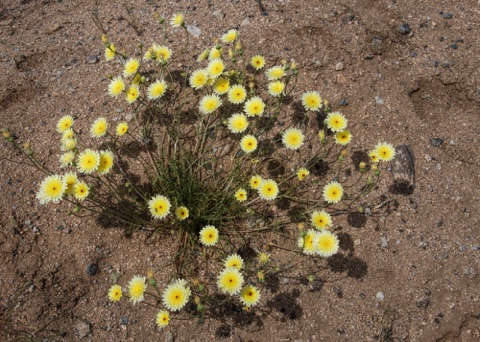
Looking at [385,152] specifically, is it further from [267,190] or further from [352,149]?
[267,190]

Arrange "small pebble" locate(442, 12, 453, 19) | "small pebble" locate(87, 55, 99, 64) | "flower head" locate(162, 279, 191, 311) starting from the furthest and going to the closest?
"small pebble" locate(442, 12, 453, 19) < "small pebble" locate(87, 55, 99, 64) < "flower head" locate(162, 279, 191, 311)

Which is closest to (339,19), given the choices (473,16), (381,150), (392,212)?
(473,16)

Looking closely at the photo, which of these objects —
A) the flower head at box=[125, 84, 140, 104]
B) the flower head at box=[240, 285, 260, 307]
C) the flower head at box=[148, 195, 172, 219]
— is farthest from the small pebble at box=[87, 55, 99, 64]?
the flower head at box=[240, 285, 260, 307]

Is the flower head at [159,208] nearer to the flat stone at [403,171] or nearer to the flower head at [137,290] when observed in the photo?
the flower head at [137,290]

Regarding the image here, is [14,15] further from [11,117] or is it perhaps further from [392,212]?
[392,212]

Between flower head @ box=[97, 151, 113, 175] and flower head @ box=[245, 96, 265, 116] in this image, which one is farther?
flower head @ box=[245, 96, 265, 116]

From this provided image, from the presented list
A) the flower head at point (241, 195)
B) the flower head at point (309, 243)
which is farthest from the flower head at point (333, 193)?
the flower head at point (241, 195)

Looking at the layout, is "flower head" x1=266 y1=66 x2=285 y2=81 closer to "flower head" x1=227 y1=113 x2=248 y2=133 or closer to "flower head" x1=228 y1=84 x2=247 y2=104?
"flower head" x1=228 y1=84 x2=247 y2=104
